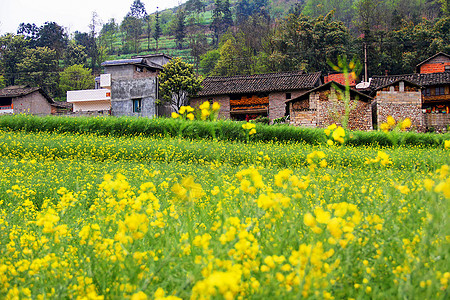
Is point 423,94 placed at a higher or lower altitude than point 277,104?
higher

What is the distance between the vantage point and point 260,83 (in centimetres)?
3144

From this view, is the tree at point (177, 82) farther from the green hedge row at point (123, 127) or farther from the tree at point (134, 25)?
the tree at point (134, 25)

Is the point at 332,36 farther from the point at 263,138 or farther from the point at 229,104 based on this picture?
the point at 263,138

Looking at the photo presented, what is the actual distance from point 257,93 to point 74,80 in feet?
93.5

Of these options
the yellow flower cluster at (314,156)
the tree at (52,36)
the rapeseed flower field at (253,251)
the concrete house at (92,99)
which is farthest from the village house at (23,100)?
the yellow flower cluster at (314,156)

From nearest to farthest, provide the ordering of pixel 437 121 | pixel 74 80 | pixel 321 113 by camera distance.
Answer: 1. pixel 437 121
2. pixel 321 113
3. pixel 74 80

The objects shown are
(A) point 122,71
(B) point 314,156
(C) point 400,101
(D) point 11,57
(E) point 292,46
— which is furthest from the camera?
(D) point 11,57

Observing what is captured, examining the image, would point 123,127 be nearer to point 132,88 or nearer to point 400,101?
point 132,88

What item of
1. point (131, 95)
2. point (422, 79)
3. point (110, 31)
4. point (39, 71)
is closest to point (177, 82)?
point (131, 95)

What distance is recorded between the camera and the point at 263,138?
51.1ft

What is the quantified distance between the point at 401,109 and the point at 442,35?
2099cm

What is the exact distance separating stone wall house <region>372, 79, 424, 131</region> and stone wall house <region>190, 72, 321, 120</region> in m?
6.39

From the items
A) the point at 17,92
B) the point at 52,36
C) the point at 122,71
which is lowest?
the point at 17,92

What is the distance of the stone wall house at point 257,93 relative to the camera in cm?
3036
